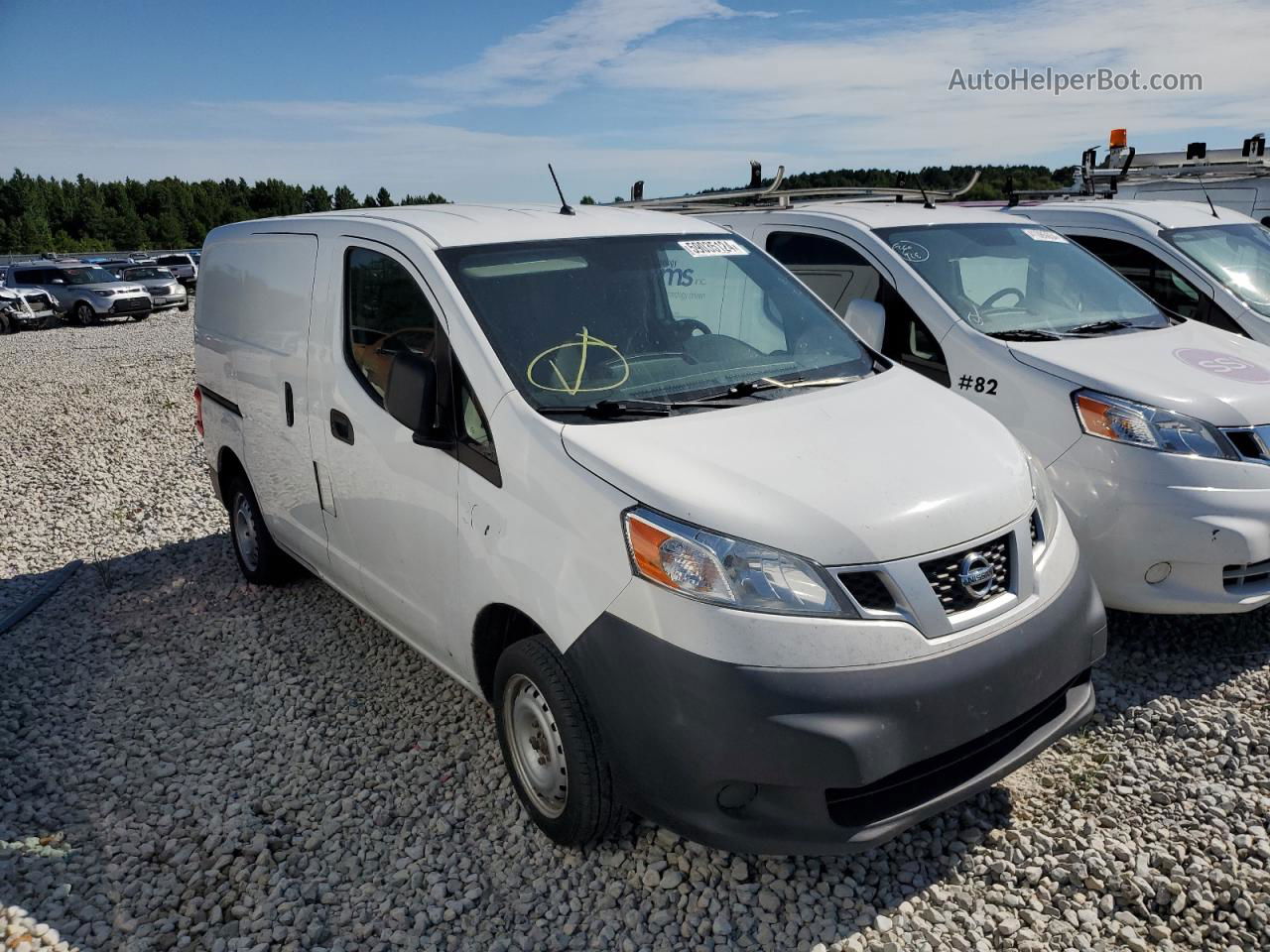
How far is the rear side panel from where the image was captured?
13.7 ft

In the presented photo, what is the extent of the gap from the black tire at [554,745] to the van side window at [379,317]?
1138mm

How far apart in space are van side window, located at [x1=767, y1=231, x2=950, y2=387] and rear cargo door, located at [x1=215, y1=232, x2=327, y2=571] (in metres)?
2.32

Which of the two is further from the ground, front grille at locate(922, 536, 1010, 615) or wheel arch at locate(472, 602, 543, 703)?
front grille at locate(922, 536, 1010, 615)

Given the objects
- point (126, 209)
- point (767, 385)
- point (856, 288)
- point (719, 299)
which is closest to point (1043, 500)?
point (767, 385)

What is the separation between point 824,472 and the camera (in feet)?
8.80

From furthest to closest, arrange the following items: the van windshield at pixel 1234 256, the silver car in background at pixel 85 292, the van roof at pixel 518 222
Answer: the silver car in background at pixel 85 292 < the van windshield at pixel 1234 256 < the van roof at pixel 518 222

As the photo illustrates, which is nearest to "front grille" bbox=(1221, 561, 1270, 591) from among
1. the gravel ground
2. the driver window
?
the gravel ground

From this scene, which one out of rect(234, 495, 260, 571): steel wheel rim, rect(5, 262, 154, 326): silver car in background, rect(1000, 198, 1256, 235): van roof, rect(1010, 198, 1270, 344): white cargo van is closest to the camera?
rect(234, 495, 260, 571): steel wheel rim

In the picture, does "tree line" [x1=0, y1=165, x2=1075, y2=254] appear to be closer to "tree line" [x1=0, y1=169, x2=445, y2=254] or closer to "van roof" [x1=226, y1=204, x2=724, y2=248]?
"tree line" [x1=0, y1=169, x2=445, y2=254]

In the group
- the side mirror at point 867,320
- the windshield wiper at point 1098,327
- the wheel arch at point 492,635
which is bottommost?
the wheel arch at point 492,635

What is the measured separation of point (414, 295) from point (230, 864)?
202cm

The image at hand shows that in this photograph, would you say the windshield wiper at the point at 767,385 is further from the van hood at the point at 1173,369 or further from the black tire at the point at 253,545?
the black tire at the point at 253,545

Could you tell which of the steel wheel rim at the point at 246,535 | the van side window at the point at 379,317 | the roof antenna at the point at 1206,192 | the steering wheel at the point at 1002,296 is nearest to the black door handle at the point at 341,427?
the van side window at the point at 379,317

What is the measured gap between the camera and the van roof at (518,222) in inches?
139
